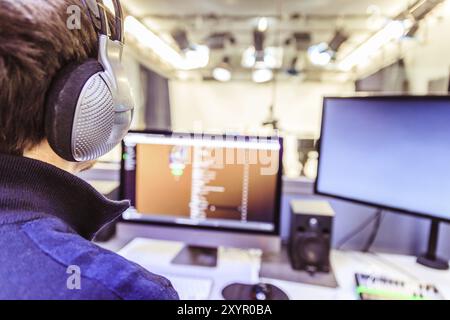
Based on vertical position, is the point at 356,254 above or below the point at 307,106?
below

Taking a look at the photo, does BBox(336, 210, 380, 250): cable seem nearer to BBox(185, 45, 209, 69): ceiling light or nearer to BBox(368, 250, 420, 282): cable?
BBox(368, 250, 420, 282): cable

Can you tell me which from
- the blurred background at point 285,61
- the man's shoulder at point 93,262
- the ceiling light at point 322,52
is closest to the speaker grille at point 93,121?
the man's shoulder at point 93,262

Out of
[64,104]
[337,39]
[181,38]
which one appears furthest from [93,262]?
[337,39]

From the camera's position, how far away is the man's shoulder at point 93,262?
0.36m

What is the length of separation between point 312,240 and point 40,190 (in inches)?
33.5

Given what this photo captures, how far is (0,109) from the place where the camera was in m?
0.41

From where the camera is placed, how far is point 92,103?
47cm

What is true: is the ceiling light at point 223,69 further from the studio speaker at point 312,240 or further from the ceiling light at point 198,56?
the studio speaker at point 312,240

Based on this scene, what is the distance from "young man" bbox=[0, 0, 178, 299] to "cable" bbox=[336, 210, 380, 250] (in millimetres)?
991

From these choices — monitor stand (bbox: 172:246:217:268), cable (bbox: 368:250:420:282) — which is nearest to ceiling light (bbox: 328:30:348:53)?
cable (bbox: 368:250:420:282)

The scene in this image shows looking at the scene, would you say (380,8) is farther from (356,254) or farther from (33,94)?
(33,94)

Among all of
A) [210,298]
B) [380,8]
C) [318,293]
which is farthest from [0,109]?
[380,8]

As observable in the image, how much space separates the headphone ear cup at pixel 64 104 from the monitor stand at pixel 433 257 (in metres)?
1.15
